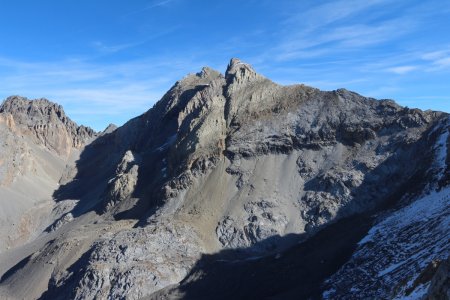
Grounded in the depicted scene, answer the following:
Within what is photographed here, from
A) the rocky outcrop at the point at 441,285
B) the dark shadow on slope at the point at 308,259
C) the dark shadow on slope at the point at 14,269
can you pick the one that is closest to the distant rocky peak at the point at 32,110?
the dark shadow on slope at the point at 14,269

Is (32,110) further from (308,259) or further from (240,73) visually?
(308,259)

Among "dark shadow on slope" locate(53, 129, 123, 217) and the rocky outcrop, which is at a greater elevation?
"dark shadow on slope" locate(53, 129, 123, 217)

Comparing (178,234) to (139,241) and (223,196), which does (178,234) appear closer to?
(139,241)

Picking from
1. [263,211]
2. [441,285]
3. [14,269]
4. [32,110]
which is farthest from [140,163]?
[441,285]

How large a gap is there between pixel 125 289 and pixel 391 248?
25.3 metres

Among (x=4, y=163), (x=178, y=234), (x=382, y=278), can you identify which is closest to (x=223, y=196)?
(x=178, y=234)

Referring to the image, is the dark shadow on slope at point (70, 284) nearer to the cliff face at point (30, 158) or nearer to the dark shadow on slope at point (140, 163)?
the dark shadow on slope at point (140, 163)

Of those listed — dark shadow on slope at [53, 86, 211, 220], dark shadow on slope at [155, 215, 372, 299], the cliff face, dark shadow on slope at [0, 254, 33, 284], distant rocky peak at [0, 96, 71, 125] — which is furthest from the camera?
distant rocky peak at [0, 96, 71, 125]

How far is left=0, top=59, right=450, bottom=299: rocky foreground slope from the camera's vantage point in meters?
41.0

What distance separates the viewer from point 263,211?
55.7m

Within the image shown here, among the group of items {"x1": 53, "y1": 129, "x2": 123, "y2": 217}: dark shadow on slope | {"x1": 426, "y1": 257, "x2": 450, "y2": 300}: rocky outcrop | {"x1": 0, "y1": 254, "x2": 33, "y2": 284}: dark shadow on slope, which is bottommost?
{"x1": 0, "y1": 254, "x2": 33, "y2": 284}: dark shadow on slope

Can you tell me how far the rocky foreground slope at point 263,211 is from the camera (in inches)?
1613

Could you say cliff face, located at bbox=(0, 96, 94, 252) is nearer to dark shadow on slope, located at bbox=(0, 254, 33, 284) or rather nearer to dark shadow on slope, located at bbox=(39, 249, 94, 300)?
dark shadow on slope, located at bbox=(0, 254, 33, 284)

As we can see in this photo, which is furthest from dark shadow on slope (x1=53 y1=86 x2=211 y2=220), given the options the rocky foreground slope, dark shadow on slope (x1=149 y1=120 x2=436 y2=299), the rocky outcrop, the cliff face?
the rocky outcrop
